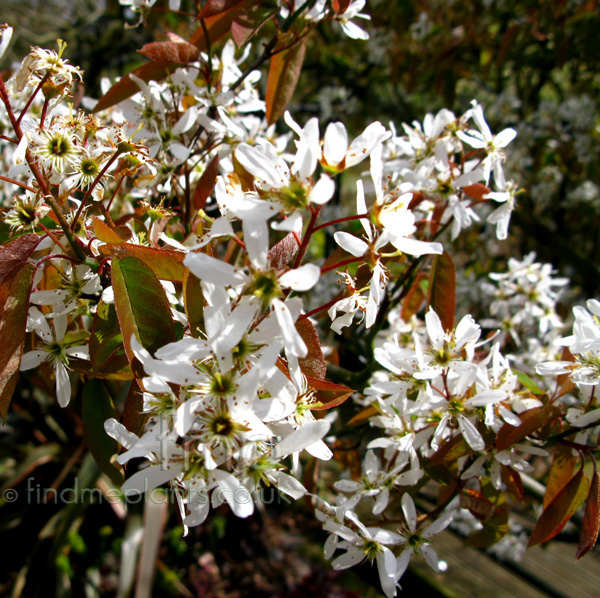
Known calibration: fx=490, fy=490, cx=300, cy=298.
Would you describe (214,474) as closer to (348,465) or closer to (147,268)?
(147,268)

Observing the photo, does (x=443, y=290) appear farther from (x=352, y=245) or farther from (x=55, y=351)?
(x=55, y=351)

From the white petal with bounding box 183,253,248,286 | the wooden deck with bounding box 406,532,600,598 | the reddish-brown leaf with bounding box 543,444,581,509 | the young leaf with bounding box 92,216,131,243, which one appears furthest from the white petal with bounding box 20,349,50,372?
the wooden deck with bounding box 406,532,600,598

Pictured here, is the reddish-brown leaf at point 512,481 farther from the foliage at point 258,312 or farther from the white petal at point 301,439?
the white petal at point 301,439

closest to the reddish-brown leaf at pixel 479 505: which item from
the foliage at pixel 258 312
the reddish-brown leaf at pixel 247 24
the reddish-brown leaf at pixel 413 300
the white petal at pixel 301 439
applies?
the foliage at pixel 258 312

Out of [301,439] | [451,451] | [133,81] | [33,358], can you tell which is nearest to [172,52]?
[133,81]

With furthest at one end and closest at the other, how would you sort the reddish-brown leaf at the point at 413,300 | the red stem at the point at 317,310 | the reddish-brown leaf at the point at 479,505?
the reddish-brown leaf at the point at 413,300, the reddish-brown leaf at the point at 479,505, the red stem at the point at 317,310

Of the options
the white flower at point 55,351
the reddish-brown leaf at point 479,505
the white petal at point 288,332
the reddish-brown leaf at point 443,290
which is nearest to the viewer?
the white petal at point 288,332
